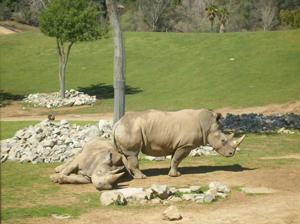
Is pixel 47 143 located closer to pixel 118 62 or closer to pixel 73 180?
pixel 73 180

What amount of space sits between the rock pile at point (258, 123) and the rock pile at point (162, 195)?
30.7 ft

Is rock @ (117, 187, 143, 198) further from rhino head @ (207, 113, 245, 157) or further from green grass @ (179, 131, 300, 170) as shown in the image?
rhino head @ (207, 113, 245, 157)

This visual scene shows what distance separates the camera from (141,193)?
276 inches

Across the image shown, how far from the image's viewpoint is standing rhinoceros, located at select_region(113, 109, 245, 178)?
27.6 feet

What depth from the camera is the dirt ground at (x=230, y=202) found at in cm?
595

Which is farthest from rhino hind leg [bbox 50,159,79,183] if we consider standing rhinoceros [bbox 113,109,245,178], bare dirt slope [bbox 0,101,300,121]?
bare dirt slope [bbox 0,101,300,121]

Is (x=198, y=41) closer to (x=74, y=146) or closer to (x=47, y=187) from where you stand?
(x=74, y=146)

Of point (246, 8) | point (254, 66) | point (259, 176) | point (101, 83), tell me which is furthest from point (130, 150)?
point (246, 8)

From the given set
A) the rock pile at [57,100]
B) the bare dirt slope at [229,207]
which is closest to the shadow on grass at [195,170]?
the bare dirt slope at [229,207]

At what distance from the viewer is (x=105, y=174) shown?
7773 mm

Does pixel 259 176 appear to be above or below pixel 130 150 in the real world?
below

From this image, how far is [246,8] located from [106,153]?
79.4 metres

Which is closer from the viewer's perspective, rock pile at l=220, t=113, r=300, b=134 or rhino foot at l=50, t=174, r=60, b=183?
rhino foot at l=50, t=174, r=60, b=183

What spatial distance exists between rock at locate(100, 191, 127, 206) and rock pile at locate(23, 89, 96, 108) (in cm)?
2405
